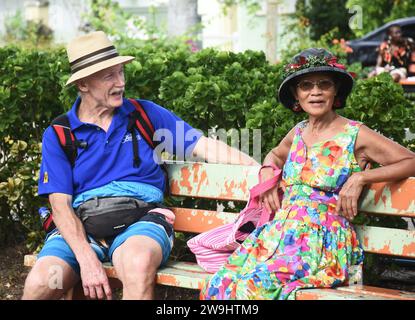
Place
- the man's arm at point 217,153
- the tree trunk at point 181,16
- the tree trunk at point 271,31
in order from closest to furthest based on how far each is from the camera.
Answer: the man's arm at point 217,153, the tree trunk at point 181,16, the tree trunk at point 271,31

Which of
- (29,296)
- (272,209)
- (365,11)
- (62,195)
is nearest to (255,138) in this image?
(272,209)

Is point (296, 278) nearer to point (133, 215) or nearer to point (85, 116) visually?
point (133, 215)

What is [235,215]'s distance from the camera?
5027 millimetres

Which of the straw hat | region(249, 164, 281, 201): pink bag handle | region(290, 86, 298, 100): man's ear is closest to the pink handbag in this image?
region(249, 164, 281, 201): pink bag handle

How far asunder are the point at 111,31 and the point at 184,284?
36.0ft

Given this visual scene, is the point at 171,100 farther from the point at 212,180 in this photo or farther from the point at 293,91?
the point at 293,91

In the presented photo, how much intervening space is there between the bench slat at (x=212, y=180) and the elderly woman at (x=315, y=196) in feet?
1.13

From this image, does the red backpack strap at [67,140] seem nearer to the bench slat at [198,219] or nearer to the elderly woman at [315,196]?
the bench slat at [198,219]

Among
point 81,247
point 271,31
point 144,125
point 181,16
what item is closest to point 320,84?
point 144,125

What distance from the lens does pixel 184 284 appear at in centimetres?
460

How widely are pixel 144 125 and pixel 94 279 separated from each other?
864mm

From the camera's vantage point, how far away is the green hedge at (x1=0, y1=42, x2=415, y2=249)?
214 inches

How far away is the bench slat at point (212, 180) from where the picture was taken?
16.4 ft

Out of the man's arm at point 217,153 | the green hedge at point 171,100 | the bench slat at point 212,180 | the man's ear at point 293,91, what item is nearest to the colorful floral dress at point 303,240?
the man's ear at point 293,91
